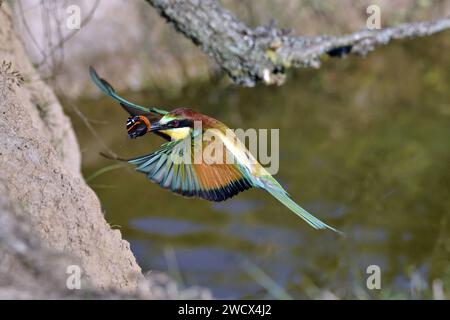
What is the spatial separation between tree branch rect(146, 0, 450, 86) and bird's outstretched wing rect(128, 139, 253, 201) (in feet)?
4.23

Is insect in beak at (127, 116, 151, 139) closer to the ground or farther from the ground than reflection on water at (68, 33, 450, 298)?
closer to the ground

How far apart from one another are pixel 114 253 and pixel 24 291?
22.7 inches

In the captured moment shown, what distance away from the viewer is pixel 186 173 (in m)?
3.10

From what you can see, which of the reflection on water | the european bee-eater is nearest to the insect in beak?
the european bee-eater

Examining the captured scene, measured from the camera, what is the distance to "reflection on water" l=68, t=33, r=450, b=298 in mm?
5836

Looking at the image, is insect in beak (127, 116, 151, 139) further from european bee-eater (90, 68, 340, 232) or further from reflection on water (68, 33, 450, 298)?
reflection on water (68, 33, 450, 298)

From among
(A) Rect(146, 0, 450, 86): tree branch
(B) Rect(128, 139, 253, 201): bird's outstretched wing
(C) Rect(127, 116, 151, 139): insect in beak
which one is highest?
(A) Rect(146, 0, 450, 86): tree branch

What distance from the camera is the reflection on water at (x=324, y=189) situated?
584 centimetres

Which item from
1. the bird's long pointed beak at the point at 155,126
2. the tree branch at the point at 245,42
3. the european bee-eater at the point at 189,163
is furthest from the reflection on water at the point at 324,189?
the bird's long pointed beak at the point at 155,126

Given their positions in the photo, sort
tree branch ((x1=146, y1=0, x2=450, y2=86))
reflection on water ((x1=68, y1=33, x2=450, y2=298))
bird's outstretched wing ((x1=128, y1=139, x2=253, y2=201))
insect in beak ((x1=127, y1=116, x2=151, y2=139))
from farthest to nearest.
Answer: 1. reflection on water ((x1=68, y1=33, x2=450, y2=298))
2. tree branch ((x1=146, y1=0, x2=450, y2=86))
3. insect in beak ((x1=127, y1=116, x2=151, y2=139))
4. bird's outstretched wing ((x1=128, y1=139, x2=253, y2=201))

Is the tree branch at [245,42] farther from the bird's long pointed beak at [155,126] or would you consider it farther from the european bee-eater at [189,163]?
the bird's long pointed beak at [155,126]

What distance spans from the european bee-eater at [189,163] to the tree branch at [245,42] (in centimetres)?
113

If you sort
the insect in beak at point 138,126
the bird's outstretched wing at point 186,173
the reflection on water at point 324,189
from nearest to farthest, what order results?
1. the bird's outstretched wing at point 186,173
2. the insect in beak at point 138,126
3. the reflection on water at point 324,189

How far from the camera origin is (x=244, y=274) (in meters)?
5.82
